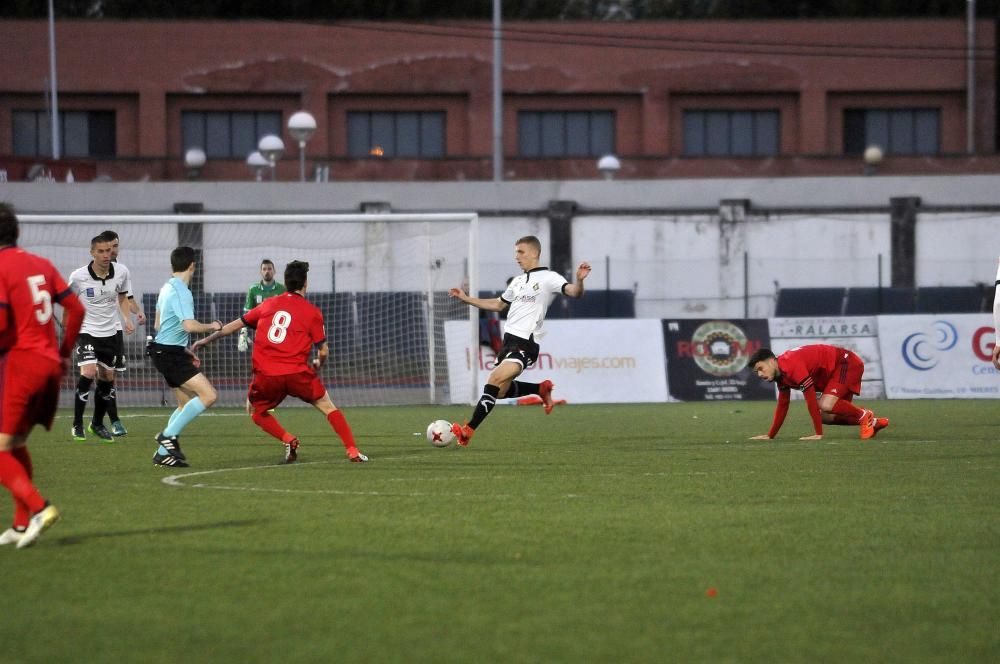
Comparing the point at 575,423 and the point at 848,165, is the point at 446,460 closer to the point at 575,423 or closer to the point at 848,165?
the point at 575,423

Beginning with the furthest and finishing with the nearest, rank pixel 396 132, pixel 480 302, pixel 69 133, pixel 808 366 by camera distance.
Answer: pixel 396 132, pixel 69 133, pixel 808 366, pixel 480 302

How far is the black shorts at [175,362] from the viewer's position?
1242cm

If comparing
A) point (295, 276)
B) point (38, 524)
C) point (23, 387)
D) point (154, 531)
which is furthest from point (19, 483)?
point (295, 276)

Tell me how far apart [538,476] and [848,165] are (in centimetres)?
3794

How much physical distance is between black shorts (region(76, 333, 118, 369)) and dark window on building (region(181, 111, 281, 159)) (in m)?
35.5

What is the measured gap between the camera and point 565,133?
5106 centimetres

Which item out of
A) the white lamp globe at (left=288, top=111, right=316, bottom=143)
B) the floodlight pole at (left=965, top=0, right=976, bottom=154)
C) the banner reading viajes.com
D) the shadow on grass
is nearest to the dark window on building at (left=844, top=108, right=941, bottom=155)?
the floodlight pole at (left=965, top=0, right=976, bottom=154)

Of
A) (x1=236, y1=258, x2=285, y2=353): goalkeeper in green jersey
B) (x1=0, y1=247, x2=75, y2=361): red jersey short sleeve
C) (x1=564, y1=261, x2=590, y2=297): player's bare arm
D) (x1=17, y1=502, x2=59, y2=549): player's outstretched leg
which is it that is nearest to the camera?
(x1=17, y1=502, x2=59, y2=549): player's outstretched leg

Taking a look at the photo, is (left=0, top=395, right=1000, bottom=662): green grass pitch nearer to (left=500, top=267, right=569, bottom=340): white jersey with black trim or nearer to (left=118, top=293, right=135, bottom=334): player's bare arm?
(left=500, top=267, right=569, bottom=340): white jersey with black trim

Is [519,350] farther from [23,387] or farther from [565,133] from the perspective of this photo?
[565,133]

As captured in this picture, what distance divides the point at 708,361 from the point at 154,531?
1622cm

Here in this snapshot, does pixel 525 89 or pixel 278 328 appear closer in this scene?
pixel 278 328

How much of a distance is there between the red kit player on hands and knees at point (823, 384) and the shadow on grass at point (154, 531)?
6990mm

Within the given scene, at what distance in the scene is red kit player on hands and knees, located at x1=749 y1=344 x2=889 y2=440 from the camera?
13.8 metres
